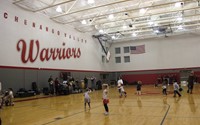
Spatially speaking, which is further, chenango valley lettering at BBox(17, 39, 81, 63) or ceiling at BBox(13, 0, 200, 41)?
ceiling at BBox(13, 0, 200, 41)

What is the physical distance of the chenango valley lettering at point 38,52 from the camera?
15.4 meters

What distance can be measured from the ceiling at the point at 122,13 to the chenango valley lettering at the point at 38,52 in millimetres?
2732

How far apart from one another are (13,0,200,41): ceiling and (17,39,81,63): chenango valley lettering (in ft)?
8.96

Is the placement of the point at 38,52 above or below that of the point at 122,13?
below

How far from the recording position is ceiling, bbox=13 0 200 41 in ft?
53.3

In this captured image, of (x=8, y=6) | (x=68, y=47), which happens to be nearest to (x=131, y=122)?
(x=8, y=6)

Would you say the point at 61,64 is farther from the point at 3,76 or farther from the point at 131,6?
the point at 131,6

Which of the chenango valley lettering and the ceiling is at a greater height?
the ceiling

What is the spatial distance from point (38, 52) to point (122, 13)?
9123 mm

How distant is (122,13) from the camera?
2022cm

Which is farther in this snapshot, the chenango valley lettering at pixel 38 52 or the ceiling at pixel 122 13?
the ceiling at pixel 122 13

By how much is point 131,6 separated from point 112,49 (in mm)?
15257

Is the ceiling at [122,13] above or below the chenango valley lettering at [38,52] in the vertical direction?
above

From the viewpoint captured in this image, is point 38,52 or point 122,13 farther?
point 122,13
